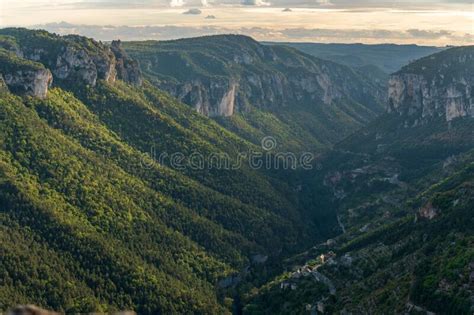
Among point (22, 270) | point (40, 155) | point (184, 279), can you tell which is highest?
point (40, 155)

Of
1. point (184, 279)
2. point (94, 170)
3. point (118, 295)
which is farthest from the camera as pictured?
point (94, 170)

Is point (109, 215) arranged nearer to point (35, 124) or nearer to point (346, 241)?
point (35, 124)

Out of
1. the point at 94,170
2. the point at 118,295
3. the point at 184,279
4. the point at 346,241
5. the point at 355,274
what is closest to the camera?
the point at 355,274

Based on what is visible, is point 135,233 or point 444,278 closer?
point 444,278

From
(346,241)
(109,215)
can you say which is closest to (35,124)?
(109,215)

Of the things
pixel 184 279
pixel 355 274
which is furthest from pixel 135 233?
pixel 355 274

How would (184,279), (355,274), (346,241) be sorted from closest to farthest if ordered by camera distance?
1. (355,274)
2. (184,279)
3. (346,241)

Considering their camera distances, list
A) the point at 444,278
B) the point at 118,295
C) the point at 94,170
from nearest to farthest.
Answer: the point at 444,278, the point at 118,295, the point at 94,170

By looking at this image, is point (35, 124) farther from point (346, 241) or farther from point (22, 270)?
point (346, 241)

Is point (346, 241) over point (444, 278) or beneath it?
beneath
